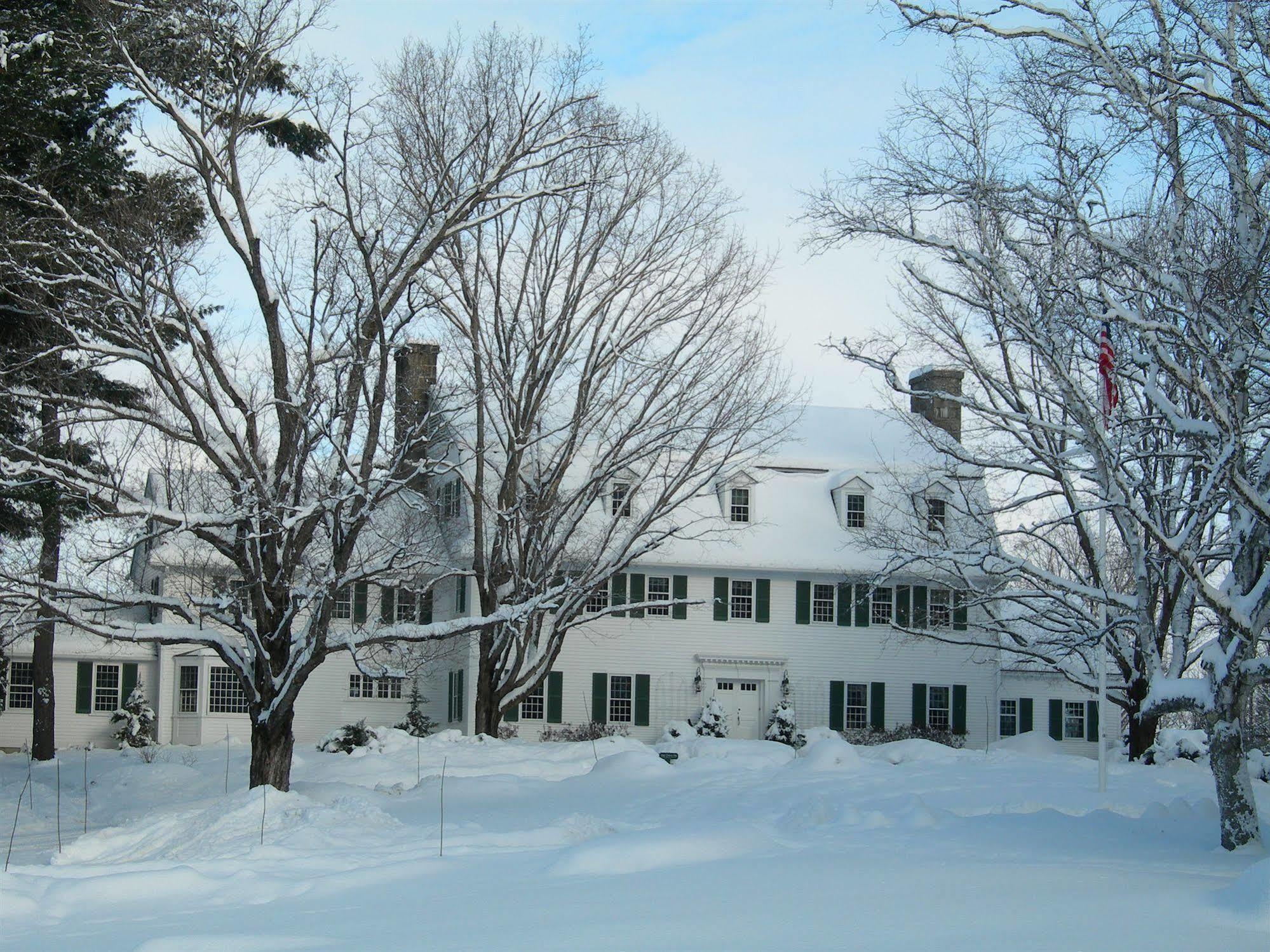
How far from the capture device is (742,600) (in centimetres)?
3272

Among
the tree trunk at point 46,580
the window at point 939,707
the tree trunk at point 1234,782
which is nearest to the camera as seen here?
the tree trunk at point 1234,782

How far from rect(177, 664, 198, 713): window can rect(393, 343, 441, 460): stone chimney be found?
9.00 metres

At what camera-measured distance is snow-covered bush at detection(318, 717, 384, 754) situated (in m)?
25.7

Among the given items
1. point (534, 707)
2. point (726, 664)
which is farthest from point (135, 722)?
point (726, 664)

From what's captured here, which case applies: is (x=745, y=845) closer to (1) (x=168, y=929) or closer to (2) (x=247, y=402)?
(1) (x=168, y=929)

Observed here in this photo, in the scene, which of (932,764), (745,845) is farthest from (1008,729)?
(745,845)

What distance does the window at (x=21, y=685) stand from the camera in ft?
102

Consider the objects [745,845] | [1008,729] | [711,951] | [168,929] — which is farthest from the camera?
[1008,729]

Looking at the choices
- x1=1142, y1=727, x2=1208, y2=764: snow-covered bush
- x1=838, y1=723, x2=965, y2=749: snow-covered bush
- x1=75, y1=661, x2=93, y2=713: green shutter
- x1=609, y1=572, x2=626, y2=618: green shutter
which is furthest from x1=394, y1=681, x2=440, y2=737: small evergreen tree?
x1=1142, y1=727, x2=1208, y2=764: snow-covered bush

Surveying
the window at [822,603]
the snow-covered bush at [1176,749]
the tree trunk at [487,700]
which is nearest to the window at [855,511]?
the window at [822,603]

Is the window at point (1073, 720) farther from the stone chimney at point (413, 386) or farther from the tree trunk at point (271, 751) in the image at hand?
the tree trunk at point (271, 751)

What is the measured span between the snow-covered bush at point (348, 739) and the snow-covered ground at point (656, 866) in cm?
727

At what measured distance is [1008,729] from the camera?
3334 centimetres

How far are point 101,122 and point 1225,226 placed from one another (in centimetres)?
1563
